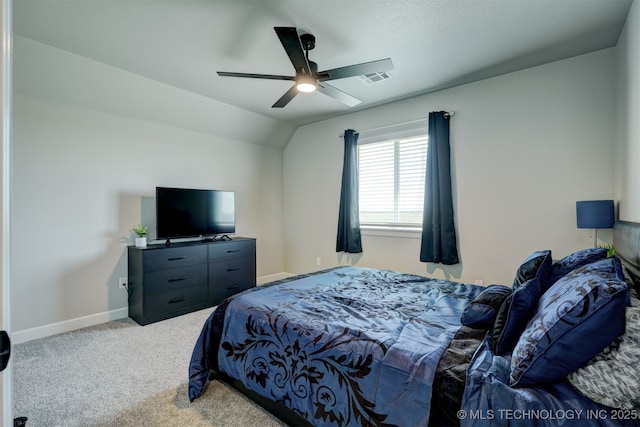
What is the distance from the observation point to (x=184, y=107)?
3.88 meters

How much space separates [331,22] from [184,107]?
2.42 meters

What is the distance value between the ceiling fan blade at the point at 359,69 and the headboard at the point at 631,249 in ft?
6.15

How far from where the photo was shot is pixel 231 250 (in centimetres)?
423

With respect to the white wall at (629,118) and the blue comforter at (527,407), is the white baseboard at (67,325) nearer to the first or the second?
the blue comforter at (527,407)

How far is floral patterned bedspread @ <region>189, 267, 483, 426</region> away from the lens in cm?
131

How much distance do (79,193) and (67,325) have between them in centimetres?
145

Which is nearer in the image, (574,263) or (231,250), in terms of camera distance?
(574,263)

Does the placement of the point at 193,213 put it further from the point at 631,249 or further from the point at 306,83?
the point at 631,249

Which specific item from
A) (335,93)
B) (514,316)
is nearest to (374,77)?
(335,93)

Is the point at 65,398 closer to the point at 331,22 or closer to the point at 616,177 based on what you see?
the point at 331,22

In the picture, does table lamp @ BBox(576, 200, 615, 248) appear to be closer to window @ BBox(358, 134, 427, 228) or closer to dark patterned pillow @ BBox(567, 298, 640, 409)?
window @ BBox(358, 134, 427, 228)

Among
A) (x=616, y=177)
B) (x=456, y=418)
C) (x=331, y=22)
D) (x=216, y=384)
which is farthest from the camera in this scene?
(x=616, y=177)

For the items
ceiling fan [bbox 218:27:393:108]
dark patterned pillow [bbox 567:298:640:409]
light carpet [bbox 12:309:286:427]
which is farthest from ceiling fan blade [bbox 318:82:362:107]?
light carpet [bbox 12:309:286:427]

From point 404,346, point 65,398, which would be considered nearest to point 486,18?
point 404,346
